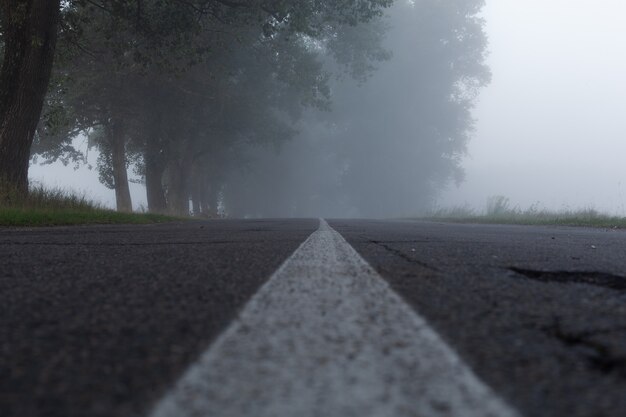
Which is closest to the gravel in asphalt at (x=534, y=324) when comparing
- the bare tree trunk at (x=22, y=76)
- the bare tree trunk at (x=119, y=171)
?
the bare tree trunk at (x=22, y=76)

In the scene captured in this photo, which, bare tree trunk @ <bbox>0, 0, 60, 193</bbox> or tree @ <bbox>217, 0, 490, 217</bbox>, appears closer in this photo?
bare tree trunk @ <bbox>0, 0, 60, 193</bbox>

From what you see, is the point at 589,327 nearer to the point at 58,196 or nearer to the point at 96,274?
the point at 96,274

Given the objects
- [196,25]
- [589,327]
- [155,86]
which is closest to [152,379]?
[589,327]

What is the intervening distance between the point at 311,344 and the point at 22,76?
11.5 metres

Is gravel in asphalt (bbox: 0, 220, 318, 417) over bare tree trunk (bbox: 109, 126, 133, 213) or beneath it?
beneath

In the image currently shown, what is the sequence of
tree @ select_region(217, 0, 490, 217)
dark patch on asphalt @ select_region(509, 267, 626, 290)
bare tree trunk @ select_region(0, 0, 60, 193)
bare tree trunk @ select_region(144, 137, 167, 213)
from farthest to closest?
tree @ select_region(217, 0, 490, 217) < bare tree trunk @ select_region(144, 137, 167, 213) < bare tree trunk @ select_region(0, 0, 60, 193) < dark patch on asphalt @ select_region(509, 267, 626, 290)

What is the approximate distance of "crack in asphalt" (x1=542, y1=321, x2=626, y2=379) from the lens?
3.80 ft

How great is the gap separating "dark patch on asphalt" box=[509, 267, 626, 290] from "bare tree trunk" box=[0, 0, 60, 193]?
33.0 feet

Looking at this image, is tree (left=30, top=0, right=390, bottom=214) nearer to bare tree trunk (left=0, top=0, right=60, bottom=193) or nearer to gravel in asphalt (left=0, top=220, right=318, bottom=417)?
bare tree trunk (left=0, top=0, right=60, bottom=193)

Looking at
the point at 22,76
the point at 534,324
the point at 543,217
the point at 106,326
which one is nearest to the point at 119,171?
the point at 22,76

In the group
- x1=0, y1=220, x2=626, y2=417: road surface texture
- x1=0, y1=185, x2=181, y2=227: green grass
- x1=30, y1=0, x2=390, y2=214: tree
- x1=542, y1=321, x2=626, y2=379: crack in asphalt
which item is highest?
x1=30, y1=0, x2=390, y2=214: tree

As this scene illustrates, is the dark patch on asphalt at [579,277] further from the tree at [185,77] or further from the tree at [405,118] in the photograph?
the tree at [405,118]

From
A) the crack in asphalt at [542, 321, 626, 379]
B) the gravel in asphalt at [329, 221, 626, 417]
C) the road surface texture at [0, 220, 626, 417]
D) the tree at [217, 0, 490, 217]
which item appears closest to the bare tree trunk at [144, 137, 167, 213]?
the tree at [217, 0, 490, 217]

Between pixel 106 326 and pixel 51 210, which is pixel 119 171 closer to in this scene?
pixel 51 210
